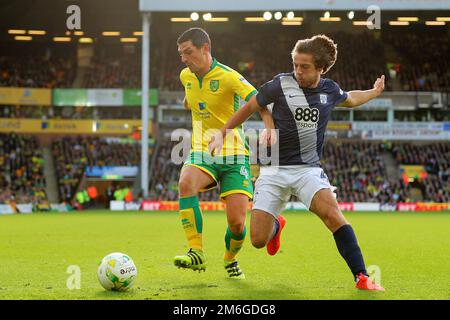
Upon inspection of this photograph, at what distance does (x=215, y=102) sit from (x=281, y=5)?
2782 cm

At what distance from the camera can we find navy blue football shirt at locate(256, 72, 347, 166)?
7.25m

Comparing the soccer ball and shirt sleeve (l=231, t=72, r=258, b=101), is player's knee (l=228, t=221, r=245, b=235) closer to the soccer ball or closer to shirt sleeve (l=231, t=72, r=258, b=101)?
shirt sleeve (l=231, t=72, r=258, b=101)

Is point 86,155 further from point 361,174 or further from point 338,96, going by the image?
point 338,96

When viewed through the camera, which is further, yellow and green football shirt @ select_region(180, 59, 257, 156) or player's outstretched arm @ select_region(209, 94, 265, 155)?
yellow and green football shirt @ select_region(180, 59, 257, 156)

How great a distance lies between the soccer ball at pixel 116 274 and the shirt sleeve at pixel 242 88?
7.53 feet

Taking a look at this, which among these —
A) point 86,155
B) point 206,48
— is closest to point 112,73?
point 86,155

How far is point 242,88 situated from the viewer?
8.10 metres

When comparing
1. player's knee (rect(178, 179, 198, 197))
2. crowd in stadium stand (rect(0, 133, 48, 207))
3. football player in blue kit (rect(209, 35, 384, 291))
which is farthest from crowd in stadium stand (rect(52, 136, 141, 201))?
football player in blue kit (rect(209, 35, 384, 291))

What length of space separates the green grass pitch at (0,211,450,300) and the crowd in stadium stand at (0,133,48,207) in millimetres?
19977

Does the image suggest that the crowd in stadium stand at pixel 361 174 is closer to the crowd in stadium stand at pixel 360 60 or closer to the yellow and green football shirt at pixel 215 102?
the crowd in stadium stand at pixel 360 60

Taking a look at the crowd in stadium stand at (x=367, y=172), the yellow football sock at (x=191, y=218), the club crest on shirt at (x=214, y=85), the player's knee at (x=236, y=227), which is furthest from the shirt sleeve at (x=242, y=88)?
the crowd in stadium stand at (x=367, y=172)

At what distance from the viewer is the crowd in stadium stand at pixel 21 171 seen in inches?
1432

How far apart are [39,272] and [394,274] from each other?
4.20 metres
